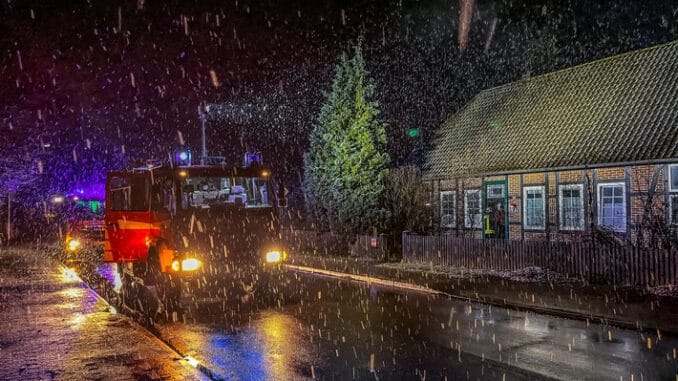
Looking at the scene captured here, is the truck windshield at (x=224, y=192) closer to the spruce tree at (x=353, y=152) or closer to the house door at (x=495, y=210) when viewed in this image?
the spruce tree at (x=353, y=152)

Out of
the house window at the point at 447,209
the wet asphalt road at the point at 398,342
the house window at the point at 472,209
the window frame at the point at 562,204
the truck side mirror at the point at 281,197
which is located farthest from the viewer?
the house window at the point at 447,209

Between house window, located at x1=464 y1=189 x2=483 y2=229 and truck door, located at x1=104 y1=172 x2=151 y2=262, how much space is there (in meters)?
13.7

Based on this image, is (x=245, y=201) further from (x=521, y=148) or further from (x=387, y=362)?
(x=521, y=148)

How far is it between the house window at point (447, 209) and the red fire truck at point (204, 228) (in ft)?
44.5

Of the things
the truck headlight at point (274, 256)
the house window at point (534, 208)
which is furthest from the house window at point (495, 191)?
the truck headlight at point (274, 256)

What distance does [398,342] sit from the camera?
848cm

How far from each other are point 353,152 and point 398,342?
16305 mm

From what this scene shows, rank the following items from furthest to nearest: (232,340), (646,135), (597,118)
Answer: (597,118)
(646,135)
(232,340)

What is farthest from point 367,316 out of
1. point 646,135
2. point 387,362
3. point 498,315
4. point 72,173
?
point 72,173

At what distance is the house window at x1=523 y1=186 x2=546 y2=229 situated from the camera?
2089cm

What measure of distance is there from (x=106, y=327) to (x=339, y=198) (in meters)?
16.0

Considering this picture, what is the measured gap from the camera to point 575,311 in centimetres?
1088

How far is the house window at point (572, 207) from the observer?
19688mm

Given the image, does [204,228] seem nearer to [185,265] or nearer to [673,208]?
[185,265]
